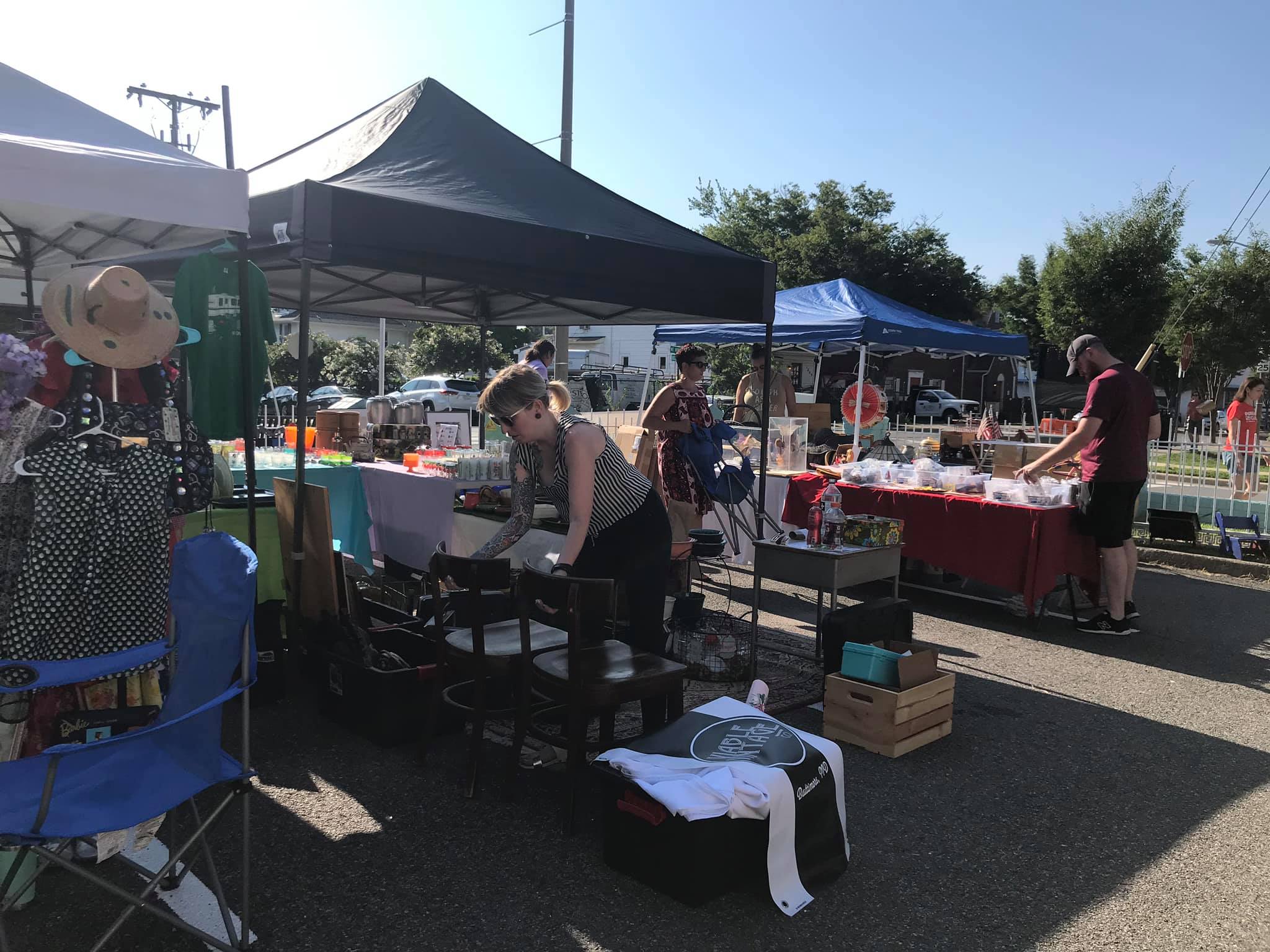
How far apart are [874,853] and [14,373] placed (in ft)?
10.5

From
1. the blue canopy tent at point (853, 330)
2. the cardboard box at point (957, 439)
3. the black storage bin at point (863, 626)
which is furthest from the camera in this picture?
the cardboard box at point (957, 439)

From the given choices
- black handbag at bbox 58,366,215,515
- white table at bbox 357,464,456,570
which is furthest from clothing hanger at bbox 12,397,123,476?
white table at bbox 357,464,456,570

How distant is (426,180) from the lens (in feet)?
16.1

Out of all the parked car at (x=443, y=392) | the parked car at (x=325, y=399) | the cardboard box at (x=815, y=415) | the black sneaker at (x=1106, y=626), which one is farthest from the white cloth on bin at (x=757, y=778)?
the parked car at (x=443, y=392)

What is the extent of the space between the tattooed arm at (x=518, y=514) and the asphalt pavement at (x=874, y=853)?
94cm

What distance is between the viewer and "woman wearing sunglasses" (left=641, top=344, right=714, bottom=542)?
6.46 m

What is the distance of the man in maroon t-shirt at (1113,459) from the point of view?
592 cm

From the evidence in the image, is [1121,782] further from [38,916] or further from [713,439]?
[38,916]

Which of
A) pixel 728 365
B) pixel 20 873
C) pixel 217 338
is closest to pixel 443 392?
pixel 728 365

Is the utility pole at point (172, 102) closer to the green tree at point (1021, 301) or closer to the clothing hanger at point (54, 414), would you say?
the clothing hanger at point (54, 414)

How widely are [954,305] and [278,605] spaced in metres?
34.5

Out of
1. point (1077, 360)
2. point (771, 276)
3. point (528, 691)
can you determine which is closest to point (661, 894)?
point (528, 691)

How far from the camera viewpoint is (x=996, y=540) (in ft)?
20.3

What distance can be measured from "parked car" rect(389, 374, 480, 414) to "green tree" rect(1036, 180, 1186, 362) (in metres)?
18.4
